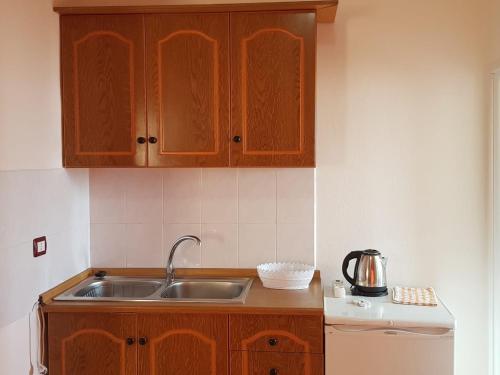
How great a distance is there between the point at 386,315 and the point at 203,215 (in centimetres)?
111

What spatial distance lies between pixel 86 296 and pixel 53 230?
1.34 feet

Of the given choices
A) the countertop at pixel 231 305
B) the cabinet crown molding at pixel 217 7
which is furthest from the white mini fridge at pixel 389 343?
the cabinet crown molding at pixel 217 7

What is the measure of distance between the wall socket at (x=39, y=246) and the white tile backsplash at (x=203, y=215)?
22.0 inches

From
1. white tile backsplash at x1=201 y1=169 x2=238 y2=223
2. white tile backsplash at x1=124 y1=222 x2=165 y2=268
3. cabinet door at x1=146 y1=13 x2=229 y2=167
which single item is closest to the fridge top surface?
white tile backsplash at x1=201 y1=169 x2=238 y2=223

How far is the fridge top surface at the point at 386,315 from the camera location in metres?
2.37

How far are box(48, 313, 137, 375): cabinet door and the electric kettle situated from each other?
1088 millimetres

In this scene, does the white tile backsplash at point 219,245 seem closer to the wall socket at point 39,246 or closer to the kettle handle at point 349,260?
the kettle handle at point 349,260

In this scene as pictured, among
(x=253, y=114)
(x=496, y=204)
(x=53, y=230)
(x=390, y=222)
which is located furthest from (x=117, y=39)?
(x=496, y=204)

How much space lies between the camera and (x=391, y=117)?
292cm

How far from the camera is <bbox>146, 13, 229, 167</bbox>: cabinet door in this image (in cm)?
270

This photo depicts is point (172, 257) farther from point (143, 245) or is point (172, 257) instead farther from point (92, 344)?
point (92, 344)

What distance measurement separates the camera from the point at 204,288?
293 centimetres

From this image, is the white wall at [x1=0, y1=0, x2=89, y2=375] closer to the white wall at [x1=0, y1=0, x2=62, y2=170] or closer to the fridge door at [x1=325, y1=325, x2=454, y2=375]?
the white wall at [x1=0, y1=0, x2=62, y2=170]

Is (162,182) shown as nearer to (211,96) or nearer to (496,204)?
(211,96)
